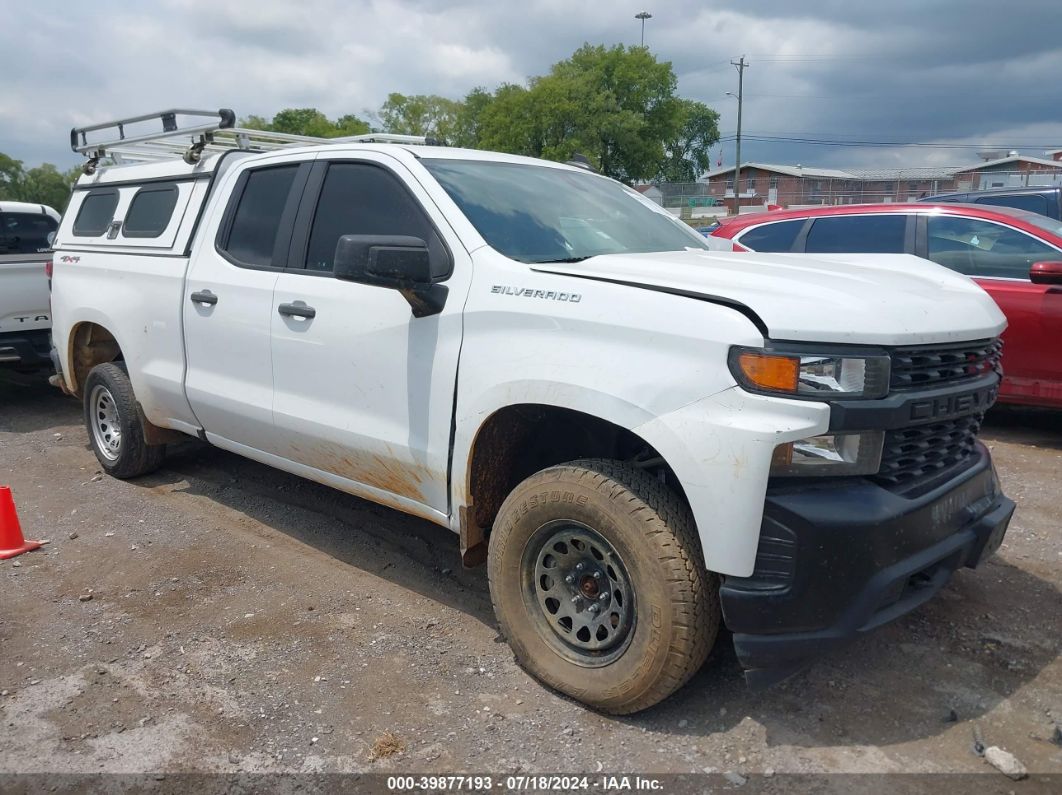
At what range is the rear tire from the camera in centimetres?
544

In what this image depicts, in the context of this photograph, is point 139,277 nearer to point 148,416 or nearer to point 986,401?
point 148,416

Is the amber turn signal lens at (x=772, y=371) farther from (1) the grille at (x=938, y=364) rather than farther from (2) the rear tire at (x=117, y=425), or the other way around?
(2) the rear tire at (x=117, y=425)

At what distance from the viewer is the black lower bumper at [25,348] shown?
25.0 ft

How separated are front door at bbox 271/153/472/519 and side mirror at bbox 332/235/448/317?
170mm

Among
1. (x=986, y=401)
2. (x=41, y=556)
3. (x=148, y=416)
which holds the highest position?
(x=986, y=401)

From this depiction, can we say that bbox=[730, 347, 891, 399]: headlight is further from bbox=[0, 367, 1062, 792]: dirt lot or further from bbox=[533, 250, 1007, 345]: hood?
bbox=[0, 367, 1062, 792]: dirt lot

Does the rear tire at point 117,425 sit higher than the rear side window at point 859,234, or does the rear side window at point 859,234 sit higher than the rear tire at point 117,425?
the rear side window at point 859,234

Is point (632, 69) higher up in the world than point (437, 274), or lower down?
higher up

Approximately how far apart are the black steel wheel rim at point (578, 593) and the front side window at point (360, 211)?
1269mm

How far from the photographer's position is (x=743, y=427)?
2.49 meters

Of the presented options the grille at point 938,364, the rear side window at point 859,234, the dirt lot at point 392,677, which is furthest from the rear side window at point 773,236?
the grille at point 938,364

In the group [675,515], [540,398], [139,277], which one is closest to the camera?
[675,515]

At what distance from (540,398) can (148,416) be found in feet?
10.9

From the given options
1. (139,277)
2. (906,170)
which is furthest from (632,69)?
(139,277)
